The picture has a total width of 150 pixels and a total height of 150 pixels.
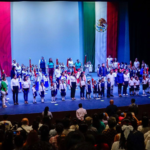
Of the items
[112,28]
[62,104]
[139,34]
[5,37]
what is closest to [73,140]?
[62,104]

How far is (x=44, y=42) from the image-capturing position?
65.6 ft

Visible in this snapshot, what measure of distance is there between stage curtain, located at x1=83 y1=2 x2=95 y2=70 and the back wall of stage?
0.52 m

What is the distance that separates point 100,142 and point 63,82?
8064mm

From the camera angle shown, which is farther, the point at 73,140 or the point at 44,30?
the point at 44,30

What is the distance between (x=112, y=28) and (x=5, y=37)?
884cm

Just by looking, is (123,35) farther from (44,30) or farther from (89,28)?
(44,30)

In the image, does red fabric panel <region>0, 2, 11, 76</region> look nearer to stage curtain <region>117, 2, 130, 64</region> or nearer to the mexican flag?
the mexican flag

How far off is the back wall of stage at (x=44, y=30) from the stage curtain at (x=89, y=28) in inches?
20.3

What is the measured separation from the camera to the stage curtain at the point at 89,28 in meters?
20.5

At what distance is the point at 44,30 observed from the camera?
19859 millimetres

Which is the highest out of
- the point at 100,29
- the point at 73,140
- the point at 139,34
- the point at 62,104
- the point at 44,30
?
the point at 100,29

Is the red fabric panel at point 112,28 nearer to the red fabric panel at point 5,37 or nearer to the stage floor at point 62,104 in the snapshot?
the red fabric panel at point 5,37

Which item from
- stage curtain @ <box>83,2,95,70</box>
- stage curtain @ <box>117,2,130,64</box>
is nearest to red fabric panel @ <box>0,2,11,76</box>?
stage curtain @ <box>83,2,95,70</box>

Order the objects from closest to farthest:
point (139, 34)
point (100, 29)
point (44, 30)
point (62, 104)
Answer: point (62, 104), point (44, 30), point (139, 34), point (100, 29)
